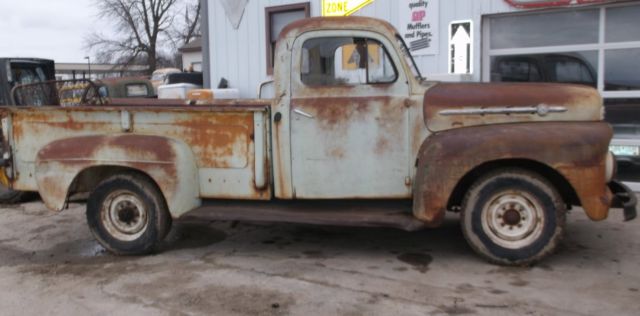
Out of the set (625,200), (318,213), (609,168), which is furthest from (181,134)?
(625,200)

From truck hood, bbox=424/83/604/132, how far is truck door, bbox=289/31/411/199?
0.32 metres

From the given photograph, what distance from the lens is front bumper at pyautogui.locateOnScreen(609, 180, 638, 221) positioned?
5.14 m

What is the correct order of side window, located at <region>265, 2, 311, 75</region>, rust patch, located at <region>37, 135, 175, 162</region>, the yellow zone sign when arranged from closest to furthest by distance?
rust patch, located at <region>37, 135, 175, 162</region> → the yellow zone sign → side window, located at <region>265, 2, 311, 75</region>

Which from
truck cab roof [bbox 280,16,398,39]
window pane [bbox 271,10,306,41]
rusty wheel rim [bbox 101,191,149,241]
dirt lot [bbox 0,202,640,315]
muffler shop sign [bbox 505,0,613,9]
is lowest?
dirt lot [bbox 0,202,640,315]

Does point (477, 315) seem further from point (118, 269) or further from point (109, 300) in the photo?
point (118, 269)

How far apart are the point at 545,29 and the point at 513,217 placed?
15.4 feet

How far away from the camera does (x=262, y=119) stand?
556cm

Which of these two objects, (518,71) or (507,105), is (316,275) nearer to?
(507,105)

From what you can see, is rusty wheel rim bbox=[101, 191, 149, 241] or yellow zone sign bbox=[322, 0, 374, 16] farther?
yellow zone sign bbox=[322, 0, 374, 16]

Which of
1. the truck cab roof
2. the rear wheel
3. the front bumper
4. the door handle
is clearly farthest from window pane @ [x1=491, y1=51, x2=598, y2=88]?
the rear wheel

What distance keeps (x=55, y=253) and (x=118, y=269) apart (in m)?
1.11

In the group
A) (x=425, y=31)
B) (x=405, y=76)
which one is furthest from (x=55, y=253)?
(x=425, y=31)

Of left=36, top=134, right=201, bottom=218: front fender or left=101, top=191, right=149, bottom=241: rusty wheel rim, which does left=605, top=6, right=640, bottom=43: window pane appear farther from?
left=101, top=191, right=149, bottom=241: rusty wheel rim

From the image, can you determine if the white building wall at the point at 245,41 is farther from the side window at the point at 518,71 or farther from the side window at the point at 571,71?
the side window at the point at 571,71
